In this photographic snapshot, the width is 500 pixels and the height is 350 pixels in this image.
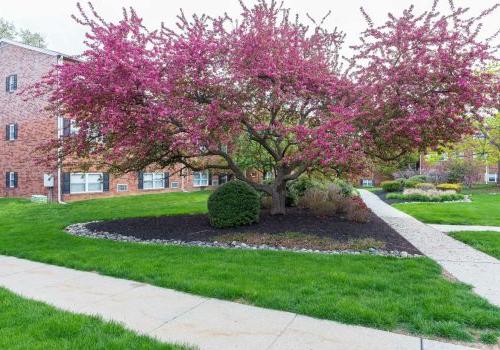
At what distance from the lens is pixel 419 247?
7.04m

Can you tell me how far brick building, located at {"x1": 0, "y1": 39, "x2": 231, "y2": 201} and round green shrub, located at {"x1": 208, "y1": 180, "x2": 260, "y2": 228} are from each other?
9083mm

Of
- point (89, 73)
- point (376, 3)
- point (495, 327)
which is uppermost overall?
point (376, 3)

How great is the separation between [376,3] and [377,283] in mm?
7751

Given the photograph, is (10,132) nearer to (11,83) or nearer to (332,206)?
(11,83)

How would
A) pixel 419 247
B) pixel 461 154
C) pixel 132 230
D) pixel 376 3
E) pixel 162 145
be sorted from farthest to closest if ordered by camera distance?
pixel 461 154
pixel 376 3
pixel 132 230
pixel 162 145
pixel 419 247

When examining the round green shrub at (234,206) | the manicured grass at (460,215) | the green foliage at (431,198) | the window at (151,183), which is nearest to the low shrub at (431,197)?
the green foliage at (431,198)

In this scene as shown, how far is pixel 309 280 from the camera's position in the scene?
468 centimetres

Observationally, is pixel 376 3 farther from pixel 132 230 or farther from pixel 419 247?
pixel 132 230

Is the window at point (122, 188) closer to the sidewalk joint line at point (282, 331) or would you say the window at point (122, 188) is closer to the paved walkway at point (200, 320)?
the paved walkway at point (200, 320)

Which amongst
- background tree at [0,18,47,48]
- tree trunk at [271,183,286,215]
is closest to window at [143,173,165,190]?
tree trunk at [271,183,286,215]

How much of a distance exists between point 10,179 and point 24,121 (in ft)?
10.1

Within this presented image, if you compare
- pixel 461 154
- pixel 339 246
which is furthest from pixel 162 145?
pixel 461 154

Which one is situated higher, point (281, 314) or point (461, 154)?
point (461, 154)

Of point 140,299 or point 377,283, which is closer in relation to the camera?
point 140,299
